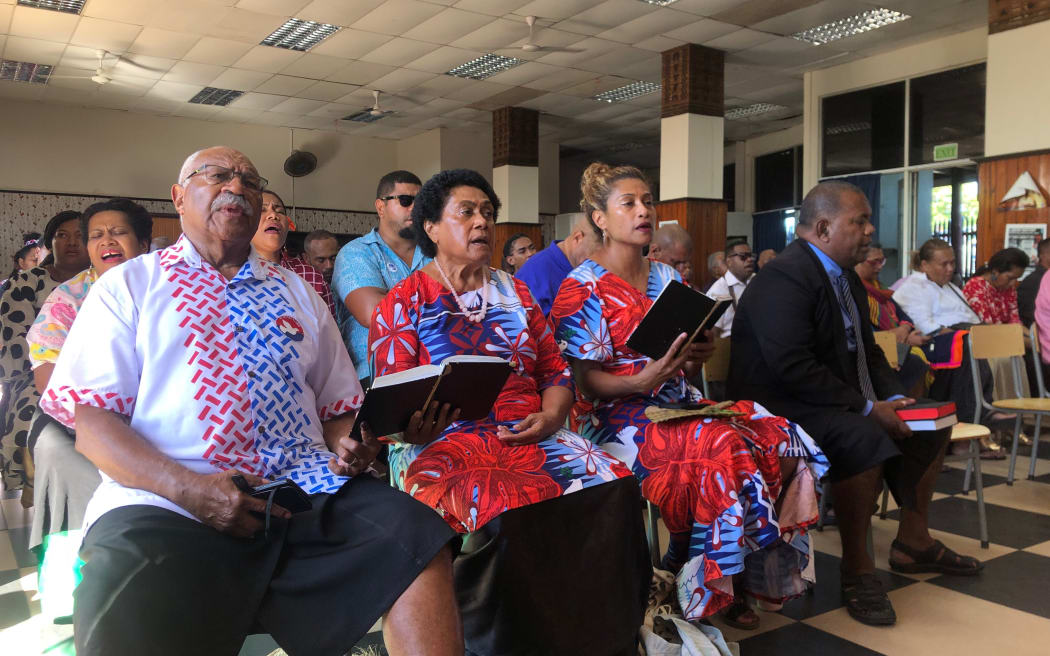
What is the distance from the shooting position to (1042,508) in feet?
11.9

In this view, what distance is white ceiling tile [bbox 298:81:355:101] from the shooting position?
1061 cm

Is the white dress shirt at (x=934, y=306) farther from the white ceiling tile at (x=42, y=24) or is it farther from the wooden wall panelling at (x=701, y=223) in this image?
the white ceiling tile at (x=42, y=24)

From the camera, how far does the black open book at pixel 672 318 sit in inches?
84.4

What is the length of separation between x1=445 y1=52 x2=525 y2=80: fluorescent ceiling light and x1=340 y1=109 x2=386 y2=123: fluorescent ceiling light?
7.86 feet

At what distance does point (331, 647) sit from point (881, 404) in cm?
198

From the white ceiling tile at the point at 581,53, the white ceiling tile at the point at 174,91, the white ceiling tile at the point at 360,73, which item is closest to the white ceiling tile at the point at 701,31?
the white ceiling tile at the point at 581,53

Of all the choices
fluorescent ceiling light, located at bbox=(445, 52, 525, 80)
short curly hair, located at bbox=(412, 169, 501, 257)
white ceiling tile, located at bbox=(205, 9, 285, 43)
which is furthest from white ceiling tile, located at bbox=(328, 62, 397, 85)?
short curly hair, located at bbox=(412, 169, 501, 257)

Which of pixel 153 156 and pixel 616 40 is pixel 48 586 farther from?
A: pixel 153 156

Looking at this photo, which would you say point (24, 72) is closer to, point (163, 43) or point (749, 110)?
point (163, 43)

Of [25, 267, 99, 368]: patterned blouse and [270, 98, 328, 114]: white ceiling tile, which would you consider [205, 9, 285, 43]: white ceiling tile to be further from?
[25, 267, 99, 368]: patterned blouse

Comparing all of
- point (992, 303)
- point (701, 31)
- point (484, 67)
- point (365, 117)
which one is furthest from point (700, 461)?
point (365, 117)

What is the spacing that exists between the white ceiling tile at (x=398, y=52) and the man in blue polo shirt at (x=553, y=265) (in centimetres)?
629

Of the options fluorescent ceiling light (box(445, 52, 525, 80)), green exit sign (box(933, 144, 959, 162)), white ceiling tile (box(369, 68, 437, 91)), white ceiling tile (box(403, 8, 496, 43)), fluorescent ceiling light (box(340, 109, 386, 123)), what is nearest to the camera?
white ceiling tile (box(403, 8, 496, 43))

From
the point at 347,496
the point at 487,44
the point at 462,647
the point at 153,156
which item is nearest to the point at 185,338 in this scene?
the point at 347,496
